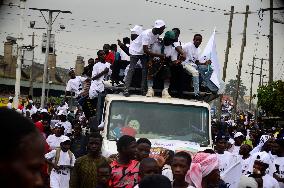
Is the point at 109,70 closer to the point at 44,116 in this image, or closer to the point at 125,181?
the point at 44,116

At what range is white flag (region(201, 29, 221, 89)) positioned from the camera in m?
11.4

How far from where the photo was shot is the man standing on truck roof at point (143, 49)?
424 inches

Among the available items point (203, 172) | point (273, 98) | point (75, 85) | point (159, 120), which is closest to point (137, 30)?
point (159, 120)

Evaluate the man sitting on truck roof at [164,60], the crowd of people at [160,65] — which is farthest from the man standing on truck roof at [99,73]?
the man sitting on truck roof at [164,60]

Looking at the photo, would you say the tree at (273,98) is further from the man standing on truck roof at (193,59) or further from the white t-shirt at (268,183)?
the white t-shirt at (268,183)

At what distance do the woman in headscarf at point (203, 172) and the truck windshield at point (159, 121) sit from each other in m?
4.19

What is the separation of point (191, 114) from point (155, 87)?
4.90 ft

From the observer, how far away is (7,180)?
1598 millimetres

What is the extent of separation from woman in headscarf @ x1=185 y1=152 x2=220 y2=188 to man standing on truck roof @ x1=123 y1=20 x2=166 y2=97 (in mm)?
5581

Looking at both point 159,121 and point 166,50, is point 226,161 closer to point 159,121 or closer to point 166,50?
point 159,121

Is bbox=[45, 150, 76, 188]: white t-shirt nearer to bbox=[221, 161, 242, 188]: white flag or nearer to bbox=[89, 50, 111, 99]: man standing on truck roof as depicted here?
Result: bbox=[89, 50, 111, 99]: man standing on truck roof

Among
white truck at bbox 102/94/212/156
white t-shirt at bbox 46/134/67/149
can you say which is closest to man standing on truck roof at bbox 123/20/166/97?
white truck at bbox 102/94/212/156

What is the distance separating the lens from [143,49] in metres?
10.9

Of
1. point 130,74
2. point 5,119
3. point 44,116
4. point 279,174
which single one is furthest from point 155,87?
point 5,119
